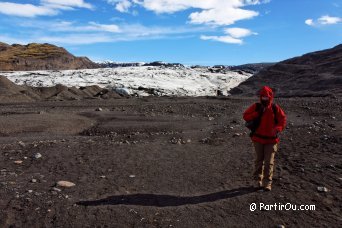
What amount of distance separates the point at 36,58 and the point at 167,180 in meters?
81.1

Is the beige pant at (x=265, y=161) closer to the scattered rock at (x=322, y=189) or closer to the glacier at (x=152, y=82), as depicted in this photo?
the scattered rock at (x=322, y=189)

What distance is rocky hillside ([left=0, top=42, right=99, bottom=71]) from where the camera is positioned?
79238 mm

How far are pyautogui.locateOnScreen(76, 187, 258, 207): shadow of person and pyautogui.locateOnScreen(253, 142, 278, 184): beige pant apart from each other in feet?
1.07

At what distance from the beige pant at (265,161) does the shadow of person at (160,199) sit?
0.33m

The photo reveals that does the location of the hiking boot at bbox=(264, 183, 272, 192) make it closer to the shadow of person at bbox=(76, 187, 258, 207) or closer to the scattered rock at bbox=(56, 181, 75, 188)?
the shadow of person at bbox=(76, 187, 258, 207)

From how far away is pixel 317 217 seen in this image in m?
6.32

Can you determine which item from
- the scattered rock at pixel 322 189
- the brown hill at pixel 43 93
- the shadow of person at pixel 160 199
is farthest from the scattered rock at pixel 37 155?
the brown hill at pixel 43 93

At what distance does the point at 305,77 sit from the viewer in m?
40.9

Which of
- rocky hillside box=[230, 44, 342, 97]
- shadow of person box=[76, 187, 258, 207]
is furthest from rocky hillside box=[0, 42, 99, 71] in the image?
shadow of person box=[76, 187, 258, 207]

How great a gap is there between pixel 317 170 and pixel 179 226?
11.0 feet

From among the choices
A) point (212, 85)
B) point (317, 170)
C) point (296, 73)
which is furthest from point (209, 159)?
point (212, 85)

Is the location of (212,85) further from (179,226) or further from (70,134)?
(179,226)

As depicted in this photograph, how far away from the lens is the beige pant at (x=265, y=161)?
7.28m

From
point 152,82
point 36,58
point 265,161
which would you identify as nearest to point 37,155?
point 265,161
